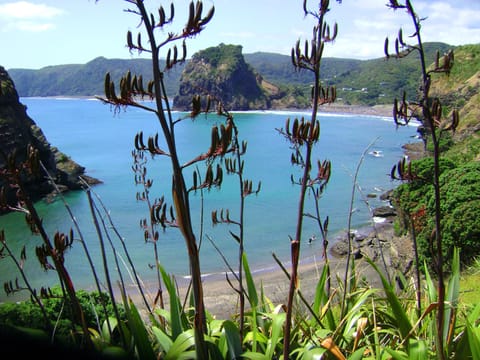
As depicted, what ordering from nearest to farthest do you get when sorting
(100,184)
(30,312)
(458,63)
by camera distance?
(30,312)
(100,184)
(458,63)

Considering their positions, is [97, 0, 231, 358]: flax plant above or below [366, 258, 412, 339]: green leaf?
above

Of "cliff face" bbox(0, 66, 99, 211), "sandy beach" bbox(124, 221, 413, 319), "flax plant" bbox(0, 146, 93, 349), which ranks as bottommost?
"sandy beach" bbox(124, 221, 413, 319)

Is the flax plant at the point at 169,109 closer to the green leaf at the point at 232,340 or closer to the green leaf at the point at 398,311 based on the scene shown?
the green leaf at the point at 232,340

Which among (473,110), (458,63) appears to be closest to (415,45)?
(473,110)

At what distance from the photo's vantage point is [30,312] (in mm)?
5711

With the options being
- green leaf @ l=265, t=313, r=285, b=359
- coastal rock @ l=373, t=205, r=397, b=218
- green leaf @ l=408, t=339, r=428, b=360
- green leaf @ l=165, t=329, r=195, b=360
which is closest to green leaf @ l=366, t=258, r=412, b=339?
green leaf @ l=408, t=339, r=428, b=360

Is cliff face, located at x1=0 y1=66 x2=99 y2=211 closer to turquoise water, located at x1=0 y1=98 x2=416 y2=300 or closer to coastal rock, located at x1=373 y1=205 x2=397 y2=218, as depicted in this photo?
turquoise water, located at x1=0 y1=98 x2=416 y2=300

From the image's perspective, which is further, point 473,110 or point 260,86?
point 260,86

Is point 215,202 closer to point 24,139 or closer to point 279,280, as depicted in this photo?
point 24,139

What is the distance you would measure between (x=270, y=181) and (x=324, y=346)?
37700 mm

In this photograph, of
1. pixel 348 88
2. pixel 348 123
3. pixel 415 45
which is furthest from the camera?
pixel 348 88

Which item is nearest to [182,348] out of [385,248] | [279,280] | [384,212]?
[279,280]

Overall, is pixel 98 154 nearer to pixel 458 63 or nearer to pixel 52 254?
pixel 458 63

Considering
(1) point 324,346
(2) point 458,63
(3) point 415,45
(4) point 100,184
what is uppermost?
(2) point 458,63
